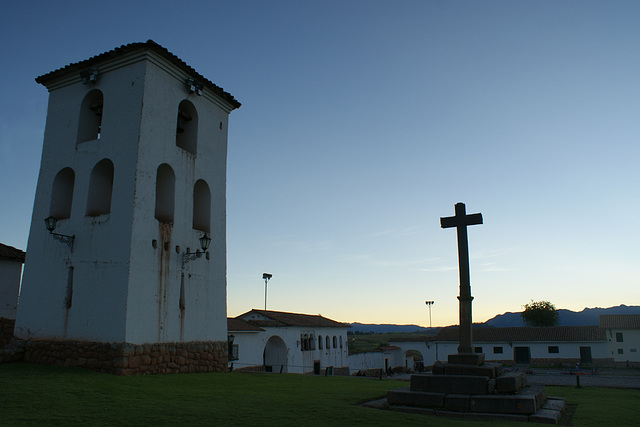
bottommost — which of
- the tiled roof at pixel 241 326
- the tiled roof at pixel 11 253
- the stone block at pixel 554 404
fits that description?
the stone block at pixel 554 404

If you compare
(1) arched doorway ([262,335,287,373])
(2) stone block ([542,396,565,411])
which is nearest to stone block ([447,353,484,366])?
(2) stone block ([542,396,565,411])

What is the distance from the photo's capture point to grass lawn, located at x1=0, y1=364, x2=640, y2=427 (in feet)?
21.4

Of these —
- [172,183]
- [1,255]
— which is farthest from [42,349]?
[1,255]

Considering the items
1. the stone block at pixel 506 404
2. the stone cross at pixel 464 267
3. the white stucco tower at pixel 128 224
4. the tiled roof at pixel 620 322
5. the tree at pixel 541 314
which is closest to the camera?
the stone block at pixel 506 404

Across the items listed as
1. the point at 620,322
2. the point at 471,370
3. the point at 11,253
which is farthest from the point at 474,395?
the point at 620,322

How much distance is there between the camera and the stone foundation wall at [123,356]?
37.1 ft

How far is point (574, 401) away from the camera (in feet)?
35.0

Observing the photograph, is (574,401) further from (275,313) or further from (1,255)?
(275,313)

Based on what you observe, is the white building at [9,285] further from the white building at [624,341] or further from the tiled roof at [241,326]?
the white building at [624,341]

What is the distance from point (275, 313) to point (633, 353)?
3177 cm

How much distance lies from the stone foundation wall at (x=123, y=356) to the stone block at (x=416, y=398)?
652 cm

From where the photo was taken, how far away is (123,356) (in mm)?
11203

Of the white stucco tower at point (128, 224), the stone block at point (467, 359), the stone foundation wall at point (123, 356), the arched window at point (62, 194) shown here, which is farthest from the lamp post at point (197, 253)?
the stone block at point (467, 359)

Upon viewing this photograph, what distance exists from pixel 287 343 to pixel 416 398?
2340cm
